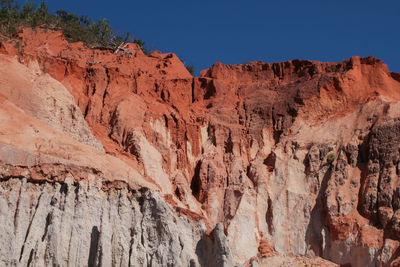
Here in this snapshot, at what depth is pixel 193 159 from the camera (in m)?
41.8

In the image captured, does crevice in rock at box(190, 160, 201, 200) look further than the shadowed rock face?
Yes

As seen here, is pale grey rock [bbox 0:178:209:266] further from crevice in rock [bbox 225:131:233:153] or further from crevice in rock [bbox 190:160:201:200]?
crevice in rock [bbox 225:131:233:153]

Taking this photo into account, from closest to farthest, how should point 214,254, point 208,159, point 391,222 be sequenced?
1. point 214,254
2. point 391,222
3. point 208,159

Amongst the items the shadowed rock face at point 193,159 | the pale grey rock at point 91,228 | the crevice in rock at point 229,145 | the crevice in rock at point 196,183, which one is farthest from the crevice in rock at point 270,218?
the pale grey rock at point 91,228

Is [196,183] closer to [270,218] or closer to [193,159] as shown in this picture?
[193,159]

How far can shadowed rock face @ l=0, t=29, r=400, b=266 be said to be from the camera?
31.3m

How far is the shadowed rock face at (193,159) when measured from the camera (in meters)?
31.3

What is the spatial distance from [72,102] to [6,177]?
8.72 meters

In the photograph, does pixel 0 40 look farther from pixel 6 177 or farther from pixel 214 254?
pixel 214 254

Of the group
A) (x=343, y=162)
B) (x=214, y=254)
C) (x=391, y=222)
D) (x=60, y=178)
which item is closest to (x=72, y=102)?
(x=60, y=178)

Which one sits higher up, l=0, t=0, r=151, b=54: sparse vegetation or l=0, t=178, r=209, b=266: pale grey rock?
l=0, t=0, r=151, b=54: sparse vegetation

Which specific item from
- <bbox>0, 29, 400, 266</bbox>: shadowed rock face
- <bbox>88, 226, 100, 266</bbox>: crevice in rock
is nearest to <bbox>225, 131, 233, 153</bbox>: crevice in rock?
<bbox>0, 29, 400, 266</bbox>: shadowed rock face

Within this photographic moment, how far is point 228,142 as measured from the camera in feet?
140

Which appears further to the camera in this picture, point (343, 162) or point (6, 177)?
point (343, 162)
